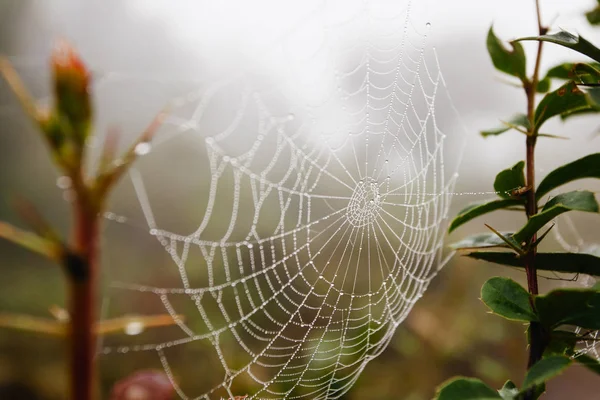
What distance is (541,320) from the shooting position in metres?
0.40

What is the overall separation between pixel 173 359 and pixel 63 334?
5.19 feet

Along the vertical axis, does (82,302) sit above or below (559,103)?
below

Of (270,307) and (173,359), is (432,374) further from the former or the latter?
(173,359)

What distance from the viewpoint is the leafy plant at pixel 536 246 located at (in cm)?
37

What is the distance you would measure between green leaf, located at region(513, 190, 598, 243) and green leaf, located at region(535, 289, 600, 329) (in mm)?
63

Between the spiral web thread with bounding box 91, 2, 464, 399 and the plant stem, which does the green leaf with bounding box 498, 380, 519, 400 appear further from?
the spiral web thread with bounding box 91, 2, 464, 399

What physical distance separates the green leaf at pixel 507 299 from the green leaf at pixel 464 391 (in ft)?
0.22

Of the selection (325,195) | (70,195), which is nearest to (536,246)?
(70,195)

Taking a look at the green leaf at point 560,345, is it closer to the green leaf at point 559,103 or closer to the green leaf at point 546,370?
the green leaf at point 546,370

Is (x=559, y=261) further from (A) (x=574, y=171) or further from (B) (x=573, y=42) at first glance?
(B) (x=573, y=42)

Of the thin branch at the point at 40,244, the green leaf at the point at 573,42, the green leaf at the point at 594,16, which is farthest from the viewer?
the green leaf at the point at 594,16

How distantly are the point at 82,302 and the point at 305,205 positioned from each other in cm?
146

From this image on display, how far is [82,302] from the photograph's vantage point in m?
0.33

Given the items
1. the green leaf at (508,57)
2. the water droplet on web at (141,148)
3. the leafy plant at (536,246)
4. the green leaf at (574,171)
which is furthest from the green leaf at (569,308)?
the water droplet on web at (141,148)
